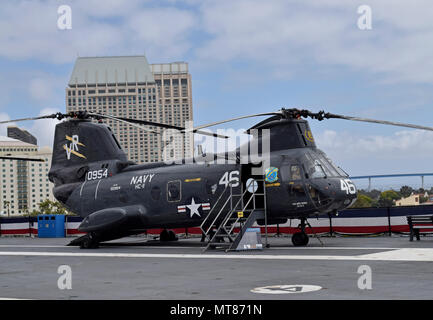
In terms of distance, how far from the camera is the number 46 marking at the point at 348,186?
69.2ft

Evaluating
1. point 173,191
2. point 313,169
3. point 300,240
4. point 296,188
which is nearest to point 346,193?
point 313,169

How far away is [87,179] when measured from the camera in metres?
28.6

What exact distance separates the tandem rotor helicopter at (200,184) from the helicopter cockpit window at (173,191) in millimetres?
43

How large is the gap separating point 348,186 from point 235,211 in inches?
171

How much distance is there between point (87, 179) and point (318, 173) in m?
12.7

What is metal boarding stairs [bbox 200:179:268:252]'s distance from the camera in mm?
21078

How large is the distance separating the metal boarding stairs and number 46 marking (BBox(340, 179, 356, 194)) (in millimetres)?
2936

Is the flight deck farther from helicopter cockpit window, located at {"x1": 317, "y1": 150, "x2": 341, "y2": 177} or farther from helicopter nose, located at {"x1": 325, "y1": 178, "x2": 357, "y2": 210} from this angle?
helicopter cockpit window, located at {"x1": 317, "y1": 150, "x2": 341, "y2": 177}

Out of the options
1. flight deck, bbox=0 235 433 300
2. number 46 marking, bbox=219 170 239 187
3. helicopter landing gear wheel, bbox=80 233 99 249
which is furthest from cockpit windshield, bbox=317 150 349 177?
helicopter landing gear wheel, bbox=80 233 99 249

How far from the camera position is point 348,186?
21266 mm

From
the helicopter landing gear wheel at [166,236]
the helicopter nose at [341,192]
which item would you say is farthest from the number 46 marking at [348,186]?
the helicopter landing gear wheel at [166,236]

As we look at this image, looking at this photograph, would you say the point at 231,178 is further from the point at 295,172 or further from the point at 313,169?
the point at 313,169
